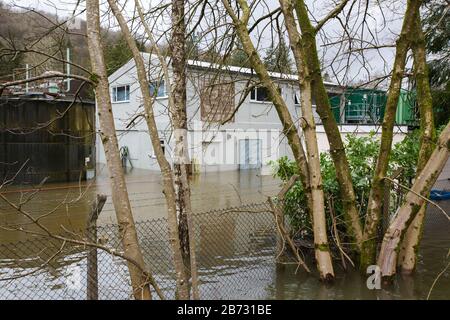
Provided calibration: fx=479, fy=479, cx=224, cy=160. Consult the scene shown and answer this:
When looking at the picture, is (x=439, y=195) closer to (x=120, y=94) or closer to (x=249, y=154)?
(x=249, y=154)

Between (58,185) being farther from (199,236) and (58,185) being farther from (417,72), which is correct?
(417,72)

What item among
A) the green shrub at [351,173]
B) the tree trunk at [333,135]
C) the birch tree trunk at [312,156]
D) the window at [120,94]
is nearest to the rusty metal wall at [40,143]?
the window at [120,94]

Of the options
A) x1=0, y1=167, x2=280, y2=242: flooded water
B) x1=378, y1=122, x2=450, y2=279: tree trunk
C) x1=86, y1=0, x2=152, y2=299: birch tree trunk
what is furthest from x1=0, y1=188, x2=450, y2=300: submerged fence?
x1=0, y1=167, x2=280, y2=242: flooded water

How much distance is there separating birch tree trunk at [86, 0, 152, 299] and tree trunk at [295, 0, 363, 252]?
3.40 meters

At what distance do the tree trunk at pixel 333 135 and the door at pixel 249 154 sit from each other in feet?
66.8

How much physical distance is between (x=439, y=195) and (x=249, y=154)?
1505cm

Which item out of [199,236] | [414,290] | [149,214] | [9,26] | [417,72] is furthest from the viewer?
[149,214]

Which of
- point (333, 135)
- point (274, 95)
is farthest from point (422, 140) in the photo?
point (274, 95)

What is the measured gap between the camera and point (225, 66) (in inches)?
321

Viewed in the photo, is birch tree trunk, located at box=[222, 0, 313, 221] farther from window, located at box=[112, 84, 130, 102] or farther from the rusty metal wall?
window, located at box=[112, 84, 130, 102]

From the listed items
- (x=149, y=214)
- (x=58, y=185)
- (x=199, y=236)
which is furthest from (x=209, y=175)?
(x=199, y=236)

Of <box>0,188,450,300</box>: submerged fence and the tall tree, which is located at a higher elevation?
the tall tree

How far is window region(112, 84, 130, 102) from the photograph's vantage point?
28013mm
